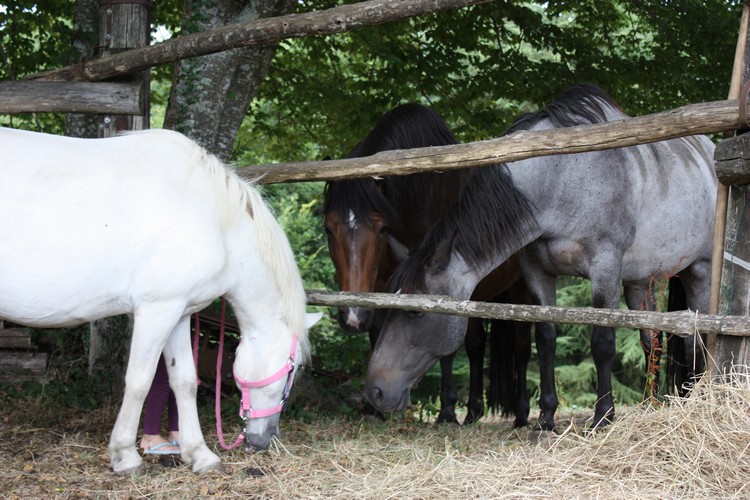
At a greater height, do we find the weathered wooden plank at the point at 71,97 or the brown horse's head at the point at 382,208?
the weathered wooden plank at the point at 71,97

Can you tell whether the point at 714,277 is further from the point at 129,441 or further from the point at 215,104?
the point at 215,104

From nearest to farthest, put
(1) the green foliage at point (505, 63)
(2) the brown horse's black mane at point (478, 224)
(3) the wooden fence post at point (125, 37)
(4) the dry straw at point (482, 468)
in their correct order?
(4) the dry straw at point (482, 468) → (2) the brown horse's black mane at point (478, 224) → (3) the wooden fence post at point (125, 37) → (1) the green foliage at point (505, 63)

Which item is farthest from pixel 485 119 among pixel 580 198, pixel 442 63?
pixel 580 198

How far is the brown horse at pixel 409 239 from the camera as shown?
5098 millimetres

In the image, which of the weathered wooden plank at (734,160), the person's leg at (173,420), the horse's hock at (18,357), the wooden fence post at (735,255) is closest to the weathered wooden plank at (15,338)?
the horse's hock at (18,357)

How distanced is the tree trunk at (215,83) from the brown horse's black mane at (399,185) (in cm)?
100

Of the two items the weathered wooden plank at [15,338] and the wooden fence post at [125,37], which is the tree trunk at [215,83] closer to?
the wooden fence post at [125,37]

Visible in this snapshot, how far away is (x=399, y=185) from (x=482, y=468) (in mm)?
2414

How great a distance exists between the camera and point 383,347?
441 cm

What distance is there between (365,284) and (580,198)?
1.41m

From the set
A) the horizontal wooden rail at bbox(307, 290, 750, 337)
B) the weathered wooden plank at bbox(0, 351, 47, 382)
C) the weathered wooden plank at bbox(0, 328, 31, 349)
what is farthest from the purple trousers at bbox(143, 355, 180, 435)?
the weathered wooden plank at bbox(0, 328, 31, 349)

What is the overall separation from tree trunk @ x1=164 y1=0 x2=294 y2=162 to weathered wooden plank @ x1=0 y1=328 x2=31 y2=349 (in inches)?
78.2

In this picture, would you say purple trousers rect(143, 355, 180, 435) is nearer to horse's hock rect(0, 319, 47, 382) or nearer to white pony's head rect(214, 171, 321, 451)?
white pony's head rect(214, 171, 321, 451)

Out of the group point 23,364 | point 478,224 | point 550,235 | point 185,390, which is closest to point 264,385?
point 185,390
